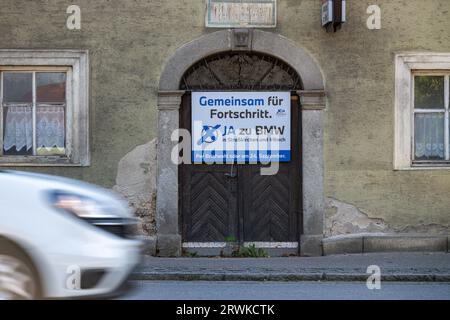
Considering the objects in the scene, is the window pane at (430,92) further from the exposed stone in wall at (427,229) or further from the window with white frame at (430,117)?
the exposed stone in wall at (427,229)

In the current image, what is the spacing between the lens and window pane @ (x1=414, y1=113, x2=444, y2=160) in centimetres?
1447

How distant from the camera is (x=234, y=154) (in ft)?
47.0

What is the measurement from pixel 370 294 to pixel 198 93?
5.43 m

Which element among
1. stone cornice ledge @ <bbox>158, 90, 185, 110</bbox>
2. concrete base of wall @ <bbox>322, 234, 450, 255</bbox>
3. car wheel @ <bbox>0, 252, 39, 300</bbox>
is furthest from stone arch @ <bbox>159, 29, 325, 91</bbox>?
car wheel @ <bbox>0, 252, 39, 300</bbox>

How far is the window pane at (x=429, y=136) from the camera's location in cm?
1447

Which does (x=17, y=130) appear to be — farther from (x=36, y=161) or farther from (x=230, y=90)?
(x=230, y=90)

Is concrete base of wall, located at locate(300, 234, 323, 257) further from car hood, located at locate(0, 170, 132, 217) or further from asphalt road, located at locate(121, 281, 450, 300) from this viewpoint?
car hood, located at locate(0, 170, 132, 217)

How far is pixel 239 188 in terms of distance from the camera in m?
14.4

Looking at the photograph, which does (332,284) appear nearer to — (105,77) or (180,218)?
(180,218)

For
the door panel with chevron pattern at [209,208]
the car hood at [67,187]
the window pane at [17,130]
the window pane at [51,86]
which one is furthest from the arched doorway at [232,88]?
the car hood at [67,187]

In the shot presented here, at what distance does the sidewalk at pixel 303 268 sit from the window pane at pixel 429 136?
1.77 m

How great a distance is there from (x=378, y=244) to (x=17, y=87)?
260 inches

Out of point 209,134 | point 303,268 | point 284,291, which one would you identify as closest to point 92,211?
point 284,291
